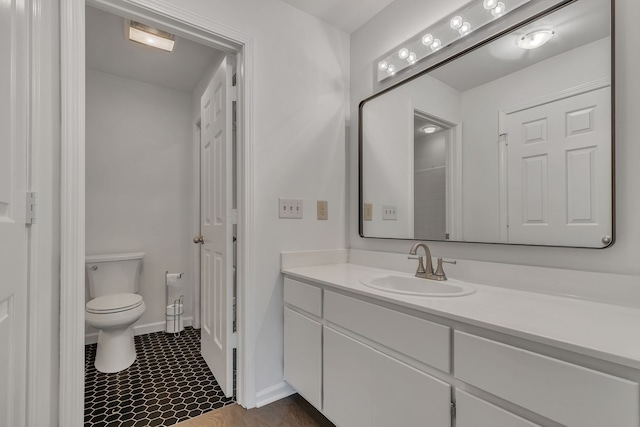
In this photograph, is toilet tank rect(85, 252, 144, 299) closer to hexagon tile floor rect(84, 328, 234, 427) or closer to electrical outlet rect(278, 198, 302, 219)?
hexagon tile floor rect(84, 328, 234, 427)

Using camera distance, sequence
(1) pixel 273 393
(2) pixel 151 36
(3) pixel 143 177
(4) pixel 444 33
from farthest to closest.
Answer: (3) pixel 143 177 → (2) pixel 151 36 → (1) pixel 273 393 → (4) pixel 444 33

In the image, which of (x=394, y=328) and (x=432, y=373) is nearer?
(x=432, y=373)

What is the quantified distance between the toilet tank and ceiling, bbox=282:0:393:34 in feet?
7.54

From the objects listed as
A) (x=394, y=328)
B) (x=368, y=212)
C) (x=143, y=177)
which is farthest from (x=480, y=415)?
(x=143, y=177)

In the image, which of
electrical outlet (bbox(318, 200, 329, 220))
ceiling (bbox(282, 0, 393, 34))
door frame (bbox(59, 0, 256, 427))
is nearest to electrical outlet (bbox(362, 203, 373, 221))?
electrical outlet (bbox(318, 200, 329, 220))

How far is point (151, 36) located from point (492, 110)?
2.19m

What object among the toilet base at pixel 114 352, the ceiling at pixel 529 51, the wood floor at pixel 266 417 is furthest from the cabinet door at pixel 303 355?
the ceiling at pixel 529 51

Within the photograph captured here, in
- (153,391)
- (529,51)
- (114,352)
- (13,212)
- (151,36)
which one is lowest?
(153,391)

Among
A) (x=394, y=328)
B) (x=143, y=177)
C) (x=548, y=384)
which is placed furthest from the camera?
(x=143, y=177)

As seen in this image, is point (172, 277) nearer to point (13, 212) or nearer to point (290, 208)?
point (290, 208)

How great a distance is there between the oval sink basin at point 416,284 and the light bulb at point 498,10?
1.19 meters

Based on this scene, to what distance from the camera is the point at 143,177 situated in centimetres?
279

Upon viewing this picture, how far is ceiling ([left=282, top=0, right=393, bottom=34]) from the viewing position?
182cm

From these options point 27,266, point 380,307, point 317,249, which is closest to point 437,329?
point 380,307
